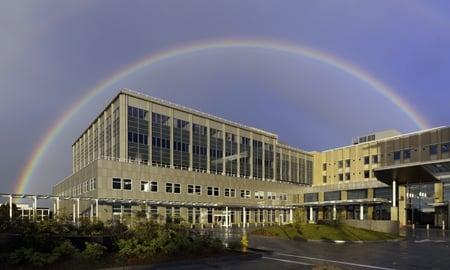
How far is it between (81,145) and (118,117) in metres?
38.1

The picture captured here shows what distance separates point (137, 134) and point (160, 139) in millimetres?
4561

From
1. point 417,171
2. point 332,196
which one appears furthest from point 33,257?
point 332,196

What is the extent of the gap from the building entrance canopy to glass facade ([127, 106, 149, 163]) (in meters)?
35.9

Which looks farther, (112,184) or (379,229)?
(112,184)

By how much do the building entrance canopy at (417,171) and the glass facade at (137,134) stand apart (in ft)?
118

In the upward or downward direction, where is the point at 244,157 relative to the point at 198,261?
upward

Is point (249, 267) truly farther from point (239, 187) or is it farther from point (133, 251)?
point (239, 187)

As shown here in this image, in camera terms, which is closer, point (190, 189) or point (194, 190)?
point (190, 189)

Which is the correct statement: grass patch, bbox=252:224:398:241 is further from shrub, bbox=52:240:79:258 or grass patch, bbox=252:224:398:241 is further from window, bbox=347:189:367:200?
window, bbox=347:189:367:200

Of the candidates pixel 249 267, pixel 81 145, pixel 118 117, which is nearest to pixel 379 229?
pixel 249 267

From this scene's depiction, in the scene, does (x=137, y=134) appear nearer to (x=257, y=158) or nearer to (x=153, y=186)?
(x=153, y=186)

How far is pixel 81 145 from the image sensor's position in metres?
107

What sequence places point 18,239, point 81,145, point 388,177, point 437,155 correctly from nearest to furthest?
point 18,239
point 388,177
point 437,155
point 81,145

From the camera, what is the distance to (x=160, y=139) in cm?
7575
